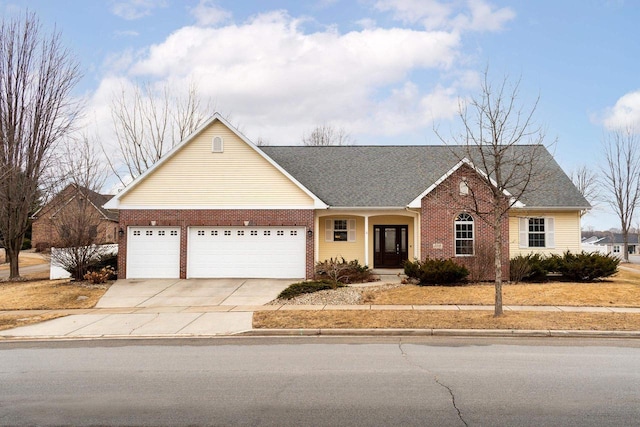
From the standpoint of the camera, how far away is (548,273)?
20750 mm

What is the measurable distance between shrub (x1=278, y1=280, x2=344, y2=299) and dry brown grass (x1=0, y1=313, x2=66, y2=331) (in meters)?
6.88

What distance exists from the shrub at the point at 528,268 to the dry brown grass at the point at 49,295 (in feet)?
51.7

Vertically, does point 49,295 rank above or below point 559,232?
below

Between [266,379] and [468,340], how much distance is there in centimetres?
520

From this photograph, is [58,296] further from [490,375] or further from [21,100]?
[490,375]

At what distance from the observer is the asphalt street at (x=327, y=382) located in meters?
5.90

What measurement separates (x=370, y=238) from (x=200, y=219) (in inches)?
314

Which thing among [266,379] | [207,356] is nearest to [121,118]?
[207,356]

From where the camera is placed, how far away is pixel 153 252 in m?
21.0

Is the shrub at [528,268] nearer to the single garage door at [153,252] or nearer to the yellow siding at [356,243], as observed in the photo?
the yellow siding at [356,243]

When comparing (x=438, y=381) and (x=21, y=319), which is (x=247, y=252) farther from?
(x=438, y=381)

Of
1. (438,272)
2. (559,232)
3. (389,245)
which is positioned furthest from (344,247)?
(559,232)

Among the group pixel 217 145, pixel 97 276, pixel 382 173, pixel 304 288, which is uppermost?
pixel 217 145

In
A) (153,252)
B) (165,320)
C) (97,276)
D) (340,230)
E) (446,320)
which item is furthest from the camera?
(340,230)
